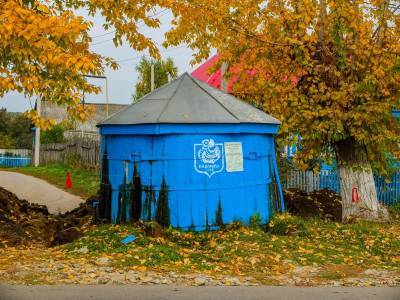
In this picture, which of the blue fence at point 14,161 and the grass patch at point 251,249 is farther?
the blue fence at point 14,161

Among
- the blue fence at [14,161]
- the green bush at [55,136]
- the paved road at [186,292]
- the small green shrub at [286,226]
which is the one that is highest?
the green bush at [55,136]

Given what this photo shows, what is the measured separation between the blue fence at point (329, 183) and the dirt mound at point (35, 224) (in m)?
6.42

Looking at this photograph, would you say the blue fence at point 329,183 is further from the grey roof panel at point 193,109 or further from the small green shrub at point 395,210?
the grey roof panel at point 193,109

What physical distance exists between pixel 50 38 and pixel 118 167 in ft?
8.68

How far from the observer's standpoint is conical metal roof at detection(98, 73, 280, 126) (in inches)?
391

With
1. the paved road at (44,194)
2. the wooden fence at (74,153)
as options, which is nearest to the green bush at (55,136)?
the wooden fence at (74,153)

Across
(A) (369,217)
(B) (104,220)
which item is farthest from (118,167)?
(A) (369,217)

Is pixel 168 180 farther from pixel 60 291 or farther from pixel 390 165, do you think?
pixel 390 165

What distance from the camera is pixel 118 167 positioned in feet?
33.9

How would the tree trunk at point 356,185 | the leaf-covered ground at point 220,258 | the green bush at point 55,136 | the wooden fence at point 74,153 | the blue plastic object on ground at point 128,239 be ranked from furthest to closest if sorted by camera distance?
the green bush at point 55,136
the wooden fence at point 74,153
the tree trunk at point 356,185
the blue plastic object on ground at point 128,239
the leaf-covered ground at point 220,258

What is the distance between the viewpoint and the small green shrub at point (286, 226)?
398 inches

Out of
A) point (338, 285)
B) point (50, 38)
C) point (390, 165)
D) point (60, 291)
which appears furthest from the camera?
point (390, 165)

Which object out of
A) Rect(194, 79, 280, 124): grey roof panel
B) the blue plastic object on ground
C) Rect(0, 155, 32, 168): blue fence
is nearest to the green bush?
Rect(0, 155, 32, 168): blue fence

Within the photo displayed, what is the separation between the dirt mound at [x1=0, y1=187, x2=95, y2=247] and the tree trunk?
A: 18.7ft
